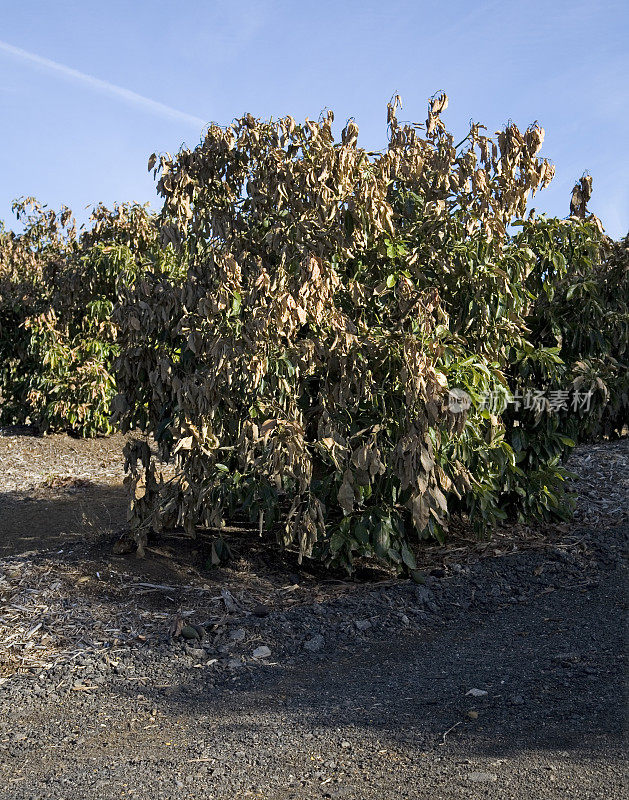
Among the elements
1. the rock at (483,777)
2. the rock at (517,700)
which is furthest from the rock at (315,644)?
the rock at (483,777)

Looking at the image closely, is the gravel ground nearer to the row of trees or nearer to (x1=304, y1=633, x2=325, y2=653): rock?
(x1=304, y1=633, x2=325, y2=653): rock

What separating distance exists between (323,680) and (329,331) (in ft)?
6.32

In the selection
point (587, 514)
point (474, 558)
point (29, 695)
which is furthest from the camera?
point (587, 514)

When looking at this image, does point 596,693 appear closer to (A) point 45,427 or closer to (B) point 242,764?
(B) point 242,764

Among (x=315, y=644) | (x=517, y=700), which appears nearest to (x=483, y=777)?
(x=517, y=700)

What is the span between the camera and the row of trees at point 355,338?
430cm

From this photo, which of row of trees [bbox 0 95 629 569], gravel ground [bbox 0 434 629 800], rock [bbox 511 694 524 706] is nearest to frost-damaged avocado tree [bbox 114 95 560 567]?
row of trees [bbox 0 95 629 569]

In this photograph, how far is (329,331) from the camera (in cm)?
451

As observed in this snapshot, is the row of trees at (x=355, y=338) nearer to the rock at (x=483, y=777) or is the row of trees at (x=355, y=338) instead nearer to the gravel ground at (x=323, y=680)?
the gravel ground at (x=323, y=680)

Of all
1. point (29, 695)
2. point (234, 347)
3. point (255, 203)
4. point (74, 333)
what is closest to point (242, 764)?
point (29, 695)

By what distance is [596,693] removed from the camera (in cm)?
329

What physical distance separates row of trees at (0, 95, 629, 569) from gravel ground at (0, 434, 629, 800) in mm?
427

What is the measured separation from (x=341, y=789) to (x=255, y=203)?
3.23m

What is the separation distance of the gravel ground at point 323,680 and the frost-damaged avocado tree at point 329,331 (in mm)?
427
